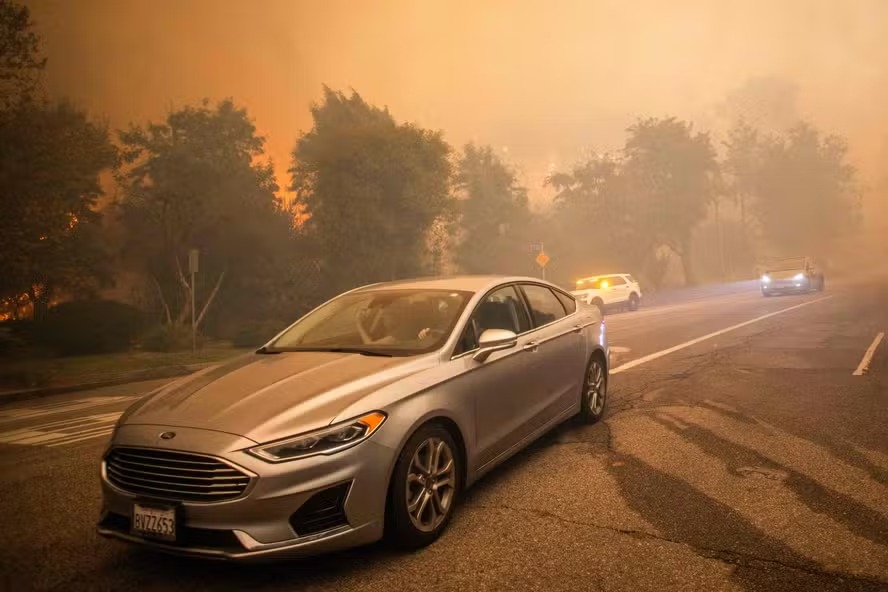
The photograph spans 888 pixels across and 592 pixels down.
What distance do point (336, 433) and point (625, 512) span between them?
78.3 inches

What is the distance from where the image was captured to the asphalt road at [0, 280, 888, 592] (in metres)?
3.09

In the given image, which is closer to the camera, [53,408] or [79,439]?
[79,439]

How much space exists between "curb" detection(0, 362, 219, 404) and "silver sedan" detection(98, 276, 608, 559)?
7.18 metres

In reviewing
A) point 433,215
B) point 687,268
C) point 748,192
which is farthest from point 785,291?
point 748,192

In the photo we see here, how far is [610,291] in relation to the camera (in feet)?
93.0

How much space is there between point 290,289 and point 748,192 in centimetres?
6385

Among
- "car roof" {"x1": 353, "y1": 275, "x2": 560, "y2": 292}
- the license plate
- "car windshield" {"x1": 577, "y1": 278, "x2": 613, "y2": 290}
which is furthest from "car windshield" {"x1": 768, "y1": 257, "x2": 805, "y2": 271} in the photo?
the license plate

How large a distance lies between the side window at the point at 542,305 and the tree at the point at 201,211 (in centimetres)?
2015

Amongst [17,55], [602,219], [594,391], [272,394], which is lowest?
[594,391]

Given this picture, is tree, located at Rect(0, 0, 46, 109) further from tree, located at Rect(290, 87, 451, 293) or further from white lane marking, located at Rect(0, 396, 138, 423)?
tree, located at Rect(290, 87, 451, 293)

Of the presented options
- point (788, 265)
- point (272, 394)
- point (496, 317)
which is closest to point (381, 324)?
point (496, 317)

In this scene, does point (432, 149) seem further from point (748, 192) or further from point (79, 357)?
point (748, 192)

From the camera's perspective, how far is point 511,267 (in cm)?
5097

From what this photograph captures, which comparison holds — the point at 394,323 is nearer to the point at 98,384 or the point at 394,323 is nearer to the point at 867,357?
the point at 867,357
